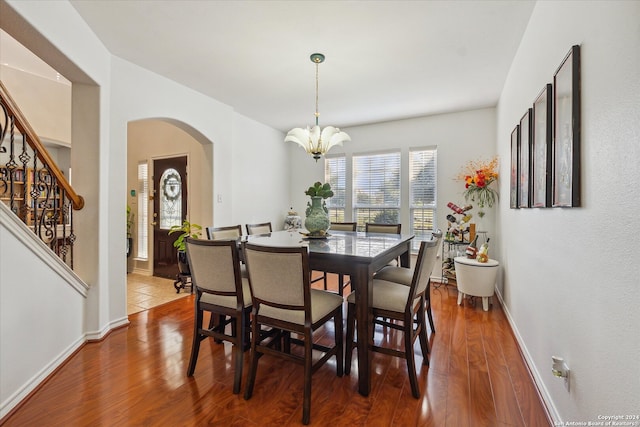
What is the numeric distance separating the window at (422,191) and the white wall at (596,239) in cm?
289

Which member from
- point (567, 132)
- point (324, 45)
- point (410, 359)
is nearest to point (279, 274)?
point (410, 359)

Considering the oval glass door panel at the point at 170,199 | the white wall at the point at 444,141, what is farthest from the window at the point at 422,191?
the oval glass door panel at the point at 170,199

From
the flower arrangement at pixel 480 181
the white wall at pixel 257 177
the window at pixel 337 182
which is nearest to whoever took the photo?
the flower arrangement at pixel 480 181

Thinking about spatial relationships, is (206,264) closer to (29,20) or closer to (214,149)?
(29,20)

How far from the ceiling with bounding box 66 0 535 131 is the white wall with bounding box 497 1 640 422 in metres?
0.73

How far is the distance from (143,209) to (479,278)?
5389 mm

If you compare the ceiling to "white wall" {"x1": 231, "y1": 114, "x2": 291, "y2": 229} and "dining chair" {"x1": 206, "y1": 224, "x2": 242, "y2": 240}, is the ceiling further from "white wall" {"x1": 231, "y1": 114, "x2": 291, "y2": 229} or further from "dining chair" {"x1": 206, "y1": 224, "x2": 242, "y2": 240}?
"dining chair" {"x1": 206, "y1": 224, "x2": 242, "y2": 240}

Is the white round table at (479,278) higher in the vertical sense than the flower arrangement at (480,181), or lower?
lower

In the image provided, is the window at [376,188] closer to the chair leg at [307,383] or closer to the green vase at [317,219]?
the green vase at [317,219]

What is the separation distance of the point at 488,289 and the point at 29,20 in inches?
183

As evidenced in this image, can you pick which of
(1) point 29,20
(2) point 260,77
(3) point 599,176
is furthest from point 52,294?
(3) point 599,176

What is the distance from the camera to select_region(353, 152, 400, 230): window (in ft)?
17.2

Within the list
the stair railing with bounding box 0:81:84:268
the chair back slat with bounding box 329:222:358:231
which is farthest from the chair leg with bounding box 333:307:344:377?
the stair railing with bounding box 0:81:84:268

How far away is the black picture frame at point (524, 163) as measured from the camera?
7.59 ft
